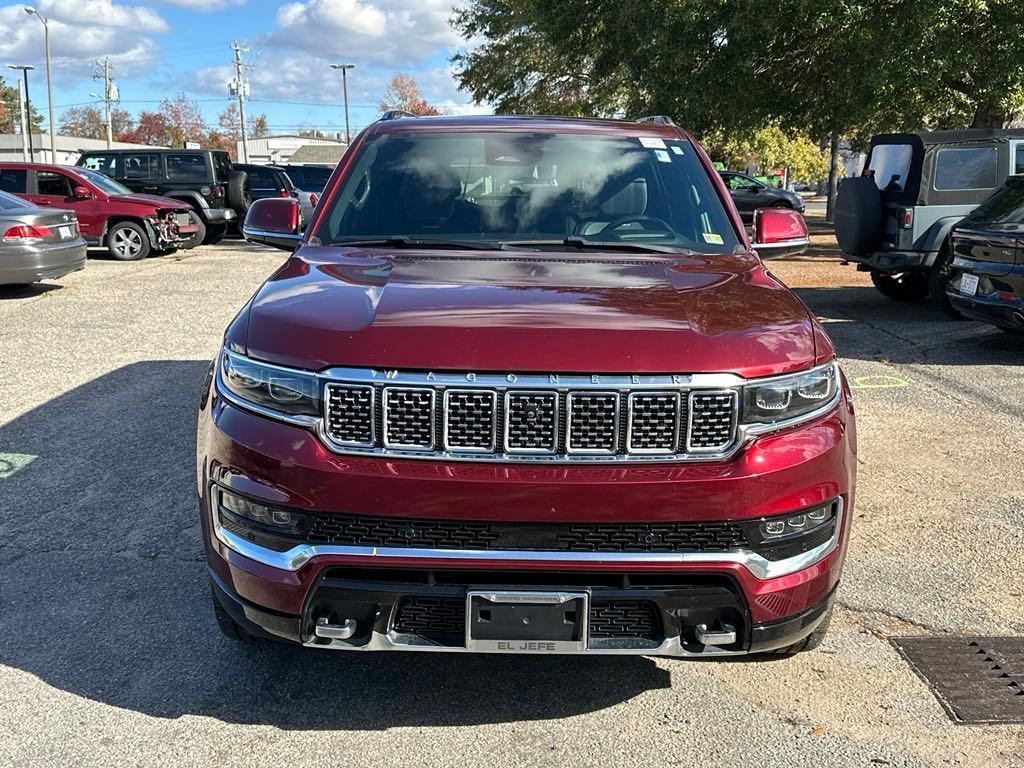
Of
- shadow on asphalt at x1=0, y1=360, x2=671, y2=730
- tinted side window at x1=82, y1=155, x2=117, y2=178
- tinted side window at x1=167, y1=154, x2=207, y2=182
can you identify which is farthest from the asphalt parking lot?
tinted side window at x1=82, y1=155, x2=117, y2=178

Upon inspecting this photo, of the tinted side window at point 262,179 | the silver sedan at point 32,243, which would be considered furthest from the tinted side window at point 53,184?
the tinted side window at point 262,179

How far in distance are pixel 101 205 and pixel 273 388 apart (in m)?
16.7

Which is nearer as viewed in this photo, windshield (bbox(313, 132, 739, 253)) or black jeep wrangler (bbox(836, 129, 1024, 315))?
windshield (bbox(313, 132, 739, 253))

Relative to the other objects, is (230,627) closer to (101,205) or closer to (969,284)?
(969,284)

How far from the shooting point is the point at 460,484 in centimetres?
259

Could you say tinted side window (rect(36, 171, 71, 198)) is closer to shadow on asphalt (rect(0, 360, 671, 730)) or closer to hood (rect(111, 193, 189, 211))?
hood (rect(111, 193, 189, 211))

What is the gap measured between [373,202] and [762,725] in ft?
8.37

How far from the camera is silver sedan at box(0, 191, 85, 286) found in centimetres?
1178

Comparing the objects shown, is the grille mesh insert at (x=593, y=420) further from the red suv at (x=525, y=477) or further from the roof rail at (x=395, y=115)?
the roof rail at (x=395, y=115)

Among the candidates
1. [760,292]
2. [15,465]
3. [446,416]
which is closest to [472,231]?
[760,292]

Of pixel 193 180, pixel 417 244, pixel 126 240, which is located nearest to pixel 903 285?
pixel 417 244

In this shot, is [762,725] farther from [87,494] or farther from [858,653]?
[87,494]

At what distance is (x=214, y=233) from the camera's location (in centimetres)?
2188

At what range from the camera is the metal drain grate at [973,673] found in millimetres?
3162
